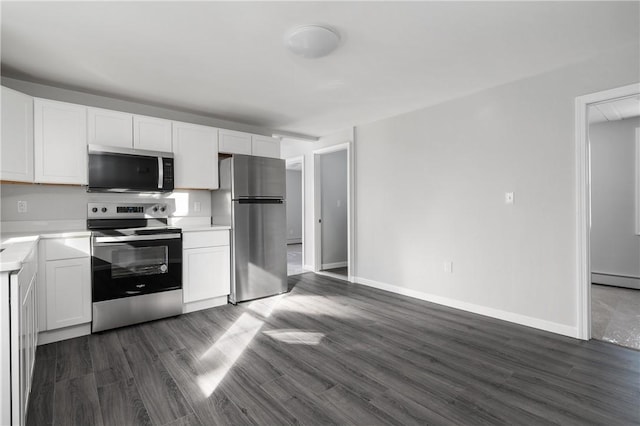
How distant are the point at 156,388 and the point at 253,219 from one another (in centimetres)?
217

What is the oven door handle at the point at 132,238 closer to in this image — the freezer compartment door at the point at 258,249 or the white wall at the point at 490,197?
the freezer compartment door at the point at 258,249

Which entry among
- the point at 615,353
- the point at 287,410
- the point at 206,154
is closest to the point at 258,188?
the point at 206,154

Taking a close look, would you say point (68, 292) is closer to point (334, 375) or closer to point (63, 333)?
point (63, 333)

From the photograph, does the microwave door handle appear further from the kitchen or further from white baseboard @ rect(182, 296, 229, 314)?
white baseboard @ rect(182, 296, 229, 314)

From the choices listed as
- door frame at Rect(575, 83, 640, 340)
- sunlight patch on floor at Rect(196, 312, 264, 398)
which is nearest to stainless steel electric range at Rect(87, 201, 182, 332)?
sunlight patch on floor at Rect(196, 312, 264, 398)

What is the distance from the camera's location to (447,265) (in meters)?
3.67

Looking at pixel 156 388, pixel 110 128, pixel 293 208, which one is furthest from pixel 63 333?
pixel 293 208

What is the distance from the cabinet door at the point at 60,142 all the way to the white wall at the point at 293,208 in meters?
6.82

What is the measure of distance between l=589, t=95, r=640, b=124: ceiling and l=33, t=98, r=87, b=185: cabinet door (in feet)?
17.9

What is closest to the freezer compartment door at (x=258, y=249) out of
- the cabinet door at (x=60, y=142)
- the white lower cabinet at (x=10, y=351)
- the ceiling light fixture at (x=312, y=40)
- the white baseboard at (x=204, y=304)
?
the white baseboard at (x=204, y=304)

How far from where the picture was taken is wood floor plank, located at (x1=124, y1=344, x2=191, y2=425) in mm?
1789

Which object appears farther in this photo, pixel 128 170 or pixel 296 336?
pixel 128 170

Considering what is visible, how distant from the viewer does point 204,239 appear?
3.62m

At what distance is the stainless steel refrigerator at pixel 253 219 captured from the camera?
3.80m
